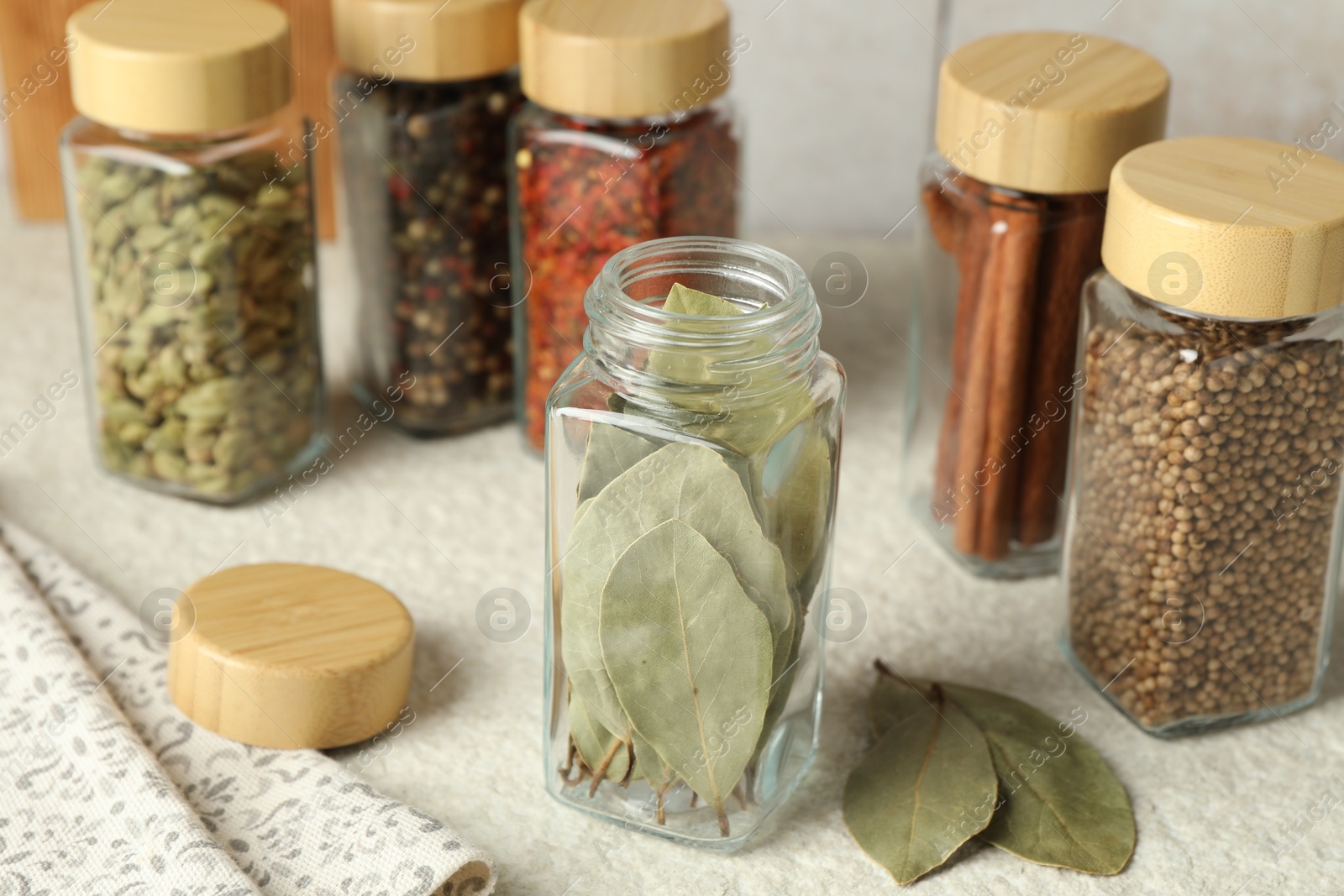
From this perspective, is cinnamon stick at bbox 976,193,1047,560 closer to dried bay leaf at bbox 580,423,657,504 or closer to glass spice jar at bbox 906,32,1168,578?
glass spice jar at bbox 906,32,1168,578

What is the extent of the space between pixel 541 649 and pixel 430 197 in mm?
279

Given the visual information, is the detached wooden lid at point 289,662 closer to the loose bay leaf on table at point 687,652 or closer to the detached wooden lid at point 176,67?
the loose bay leaf on table at point 687,652

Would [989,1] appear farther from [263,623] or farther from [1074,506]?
[263,623]

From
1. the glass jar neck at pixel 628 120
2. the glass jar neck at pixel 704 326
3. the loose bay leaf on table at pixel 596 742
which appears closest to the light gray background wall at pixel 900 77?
the glass jar neck at pixel 628 120

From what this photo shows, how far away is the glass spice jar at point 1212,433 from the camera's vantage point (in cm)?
58

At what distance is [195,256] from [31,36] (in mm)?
420

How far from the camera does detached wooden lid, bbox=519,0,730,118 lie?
0.74 meters

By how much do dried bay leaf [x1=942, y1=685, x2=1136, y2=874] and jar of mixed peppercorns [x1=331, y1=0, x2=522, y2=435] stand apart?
38 centimetres

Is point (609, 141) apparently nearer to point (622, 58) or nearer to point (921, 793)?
point (622, 58)

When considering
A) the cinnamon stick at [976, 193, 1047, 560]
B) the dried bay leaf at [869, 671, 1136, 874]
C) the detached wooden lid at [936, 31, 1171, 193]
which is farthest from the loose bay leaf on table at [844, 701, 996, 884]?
the detached wooden lid at [936, 31, 1171, 193]

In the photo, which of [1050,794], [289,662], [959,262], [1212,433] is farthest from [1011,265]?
[289,662]

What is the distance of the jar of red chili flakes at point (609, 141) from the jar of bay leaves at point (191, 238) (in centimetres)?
13

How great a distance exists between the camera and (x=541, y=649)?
73 centimetres

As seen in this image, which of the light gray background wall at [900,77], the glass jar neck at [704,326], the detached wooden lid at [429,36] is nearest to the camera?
the glass jar neck at [704,326]
